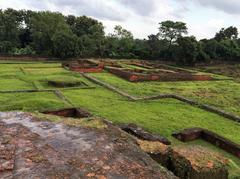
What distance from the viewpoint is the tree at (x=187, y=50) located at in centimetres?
2816

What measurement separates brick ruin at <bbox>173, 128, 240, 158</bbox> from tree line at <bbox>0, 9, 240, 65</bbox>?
20.8m

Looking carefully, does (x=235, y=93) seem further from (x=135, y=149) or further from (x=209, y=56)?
(x=209, y=56)

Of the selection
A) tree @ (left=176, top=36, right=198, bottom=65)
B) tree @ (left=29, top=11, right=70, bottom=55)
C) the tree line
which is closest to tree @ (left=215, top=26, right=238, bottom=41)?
the tree line

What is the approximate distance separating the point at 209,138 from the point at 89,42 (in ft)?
78.5

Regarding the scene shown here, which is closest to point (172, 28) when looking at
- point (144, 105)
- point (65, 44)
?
point (65, 44)

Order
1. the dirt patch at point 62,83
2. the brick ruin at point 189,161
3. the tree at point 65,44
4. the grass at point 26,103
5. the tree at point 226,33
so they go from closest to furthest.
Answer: the brick ruin at point 189,161, the grass at point 26,103, the dirt patch at point 62,83, the tree at point 65,44, the tree at point 226,33

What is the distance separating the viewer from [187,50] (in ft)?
92.6

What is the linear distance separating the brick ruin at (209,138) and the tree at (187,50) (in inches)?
817

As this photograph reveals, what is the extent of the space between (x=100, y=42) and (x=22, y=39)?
9691 mm

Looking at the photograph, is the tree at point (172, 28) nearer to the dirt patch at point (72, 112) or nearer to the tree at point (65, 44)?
the tree at point (65, 44)

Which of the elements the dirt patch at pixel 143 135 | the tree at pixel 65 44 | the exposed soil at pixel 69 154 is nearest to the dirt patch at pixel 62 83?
the dirt patch at pixel 143 135

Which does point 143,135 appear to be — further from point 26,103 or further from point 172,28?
point 172,28

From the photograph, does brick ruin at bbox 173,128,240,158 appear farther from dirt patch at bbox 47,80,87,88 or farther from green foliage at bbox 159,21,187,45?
green foliage at bbox 159,21,187,45

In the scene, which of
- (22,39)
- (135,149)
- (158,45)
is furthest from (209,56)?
(135,149)
